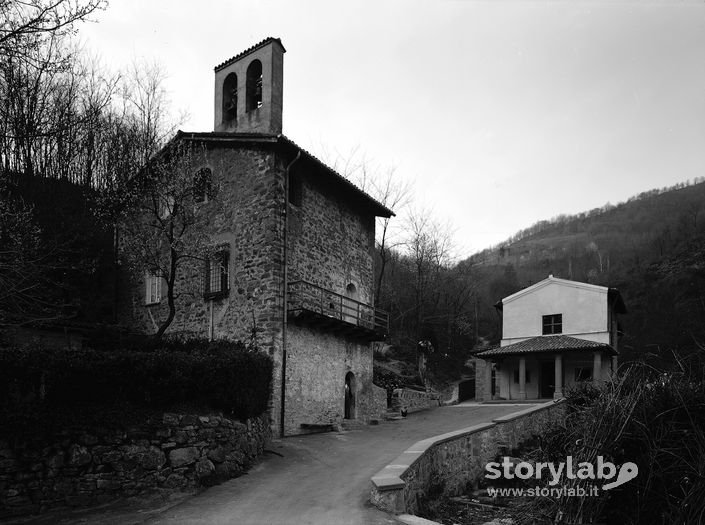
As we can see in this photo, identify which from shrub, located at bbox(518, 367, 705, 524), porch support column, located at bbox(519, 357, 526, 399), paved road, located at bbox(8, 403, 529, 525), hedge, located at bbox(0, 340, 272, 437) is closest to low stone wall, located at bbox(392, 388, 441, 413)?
porch support column, located at bbox(519, 357, 526, 399)

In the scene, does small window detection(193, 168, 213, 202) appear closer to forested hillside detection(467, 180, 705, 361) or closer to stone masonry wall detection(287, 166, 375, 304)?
stone masonry wall detection(287, 166, 375, 304)

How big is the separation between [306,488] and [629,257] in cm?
5441

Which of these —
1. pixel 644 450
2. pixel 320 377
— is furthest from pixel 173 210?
pixel 644 450

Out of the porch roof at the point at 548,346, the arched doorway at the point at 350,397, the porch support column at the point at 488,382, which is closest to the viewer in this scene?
the arched doorway at the point at 350,397

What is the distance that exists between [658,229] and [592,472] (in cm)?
6331

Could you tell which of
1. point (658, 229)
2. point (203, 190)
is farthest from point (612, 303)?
point (658, 229)

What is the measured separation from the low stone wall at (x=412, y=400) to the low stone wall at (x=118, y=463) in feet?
42.4

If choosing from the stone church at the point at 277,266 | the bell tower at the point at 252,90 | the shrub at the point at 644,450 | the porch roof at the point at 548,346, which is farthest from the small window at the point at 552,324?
the shrub at the point at 644,450

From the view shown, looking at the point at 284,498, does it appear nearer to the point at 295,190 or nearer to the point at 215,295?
the point at 215,295

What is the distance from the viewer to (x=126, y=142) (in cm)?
2291

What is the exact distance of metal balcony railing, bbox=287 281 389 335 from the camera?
16828mm

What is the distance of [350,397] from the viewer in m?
19.7

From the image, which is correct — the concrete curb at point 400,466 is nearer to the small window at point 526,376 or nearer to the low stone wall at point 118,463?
the low stone wall at point 118,463

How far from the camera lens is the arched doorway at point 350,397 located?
19.7m
